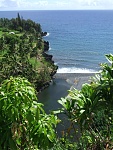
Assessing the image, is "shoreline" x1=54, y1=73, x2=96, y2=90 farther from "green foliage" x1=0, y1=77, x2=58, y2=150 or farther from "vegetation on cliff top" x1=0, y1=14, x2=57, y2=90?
"green foliage" x1=0, y1=77, x2=58, y2=150

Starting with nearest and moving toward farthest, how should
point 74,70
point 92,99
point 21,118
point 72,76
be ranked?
point 21,118 < point 92,99 < point 72,76 < point 74,70

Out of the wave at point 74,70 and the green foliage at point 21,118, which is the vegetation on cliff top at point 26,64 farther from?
the green foliage at point 21,118

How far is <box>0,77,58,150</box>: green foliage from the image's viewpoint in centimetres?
500

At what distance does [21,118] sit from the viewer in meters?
5.31

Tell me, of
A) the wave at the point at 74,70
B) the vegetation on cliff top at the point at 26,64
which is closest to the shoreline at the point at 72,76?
the vegetation on cliff top at the point at 26,64

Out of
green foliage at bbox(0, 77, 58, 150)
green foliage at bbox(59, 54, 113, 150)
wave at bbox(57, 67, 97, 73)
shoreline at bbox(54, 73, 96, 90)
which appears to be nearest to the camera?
green foliage at bbox(0, 77, 58, 150)

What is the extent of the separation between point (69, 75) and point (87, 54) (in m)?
23.6

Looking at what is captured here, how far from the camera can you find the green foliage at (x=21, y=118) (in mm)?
5000

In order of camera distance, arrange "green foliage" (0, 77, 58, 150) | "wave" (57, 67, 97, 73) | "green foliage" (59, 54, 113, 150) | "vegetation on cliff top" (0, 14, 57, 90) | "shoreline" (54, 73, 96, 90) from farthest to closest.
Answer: "wave" (57, 67, 97, 73) → "shoreline" (54, 73, 96, 90) → "vegetation on cliff top" (0, 14, 57, 90) → "green foliage" (59, 54, 113, 150) → "green foliage" (0, 77, 58, 150)

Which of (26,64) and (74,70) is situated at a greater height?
(26,64)

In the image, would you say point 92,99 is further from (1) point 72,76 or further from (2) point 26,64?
(1) point 72,76

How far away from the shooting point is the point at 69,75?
210ft

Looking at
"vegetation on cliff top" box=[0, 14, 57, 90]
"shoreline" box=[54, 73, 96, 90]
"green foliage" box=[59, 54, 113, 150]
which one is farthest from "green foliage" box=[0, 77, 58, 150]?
"shoreline" box=[54, 73, 96, 90]

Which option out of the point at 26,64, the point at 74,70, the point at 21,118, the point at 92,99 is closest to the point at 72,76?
the point at 74,70
